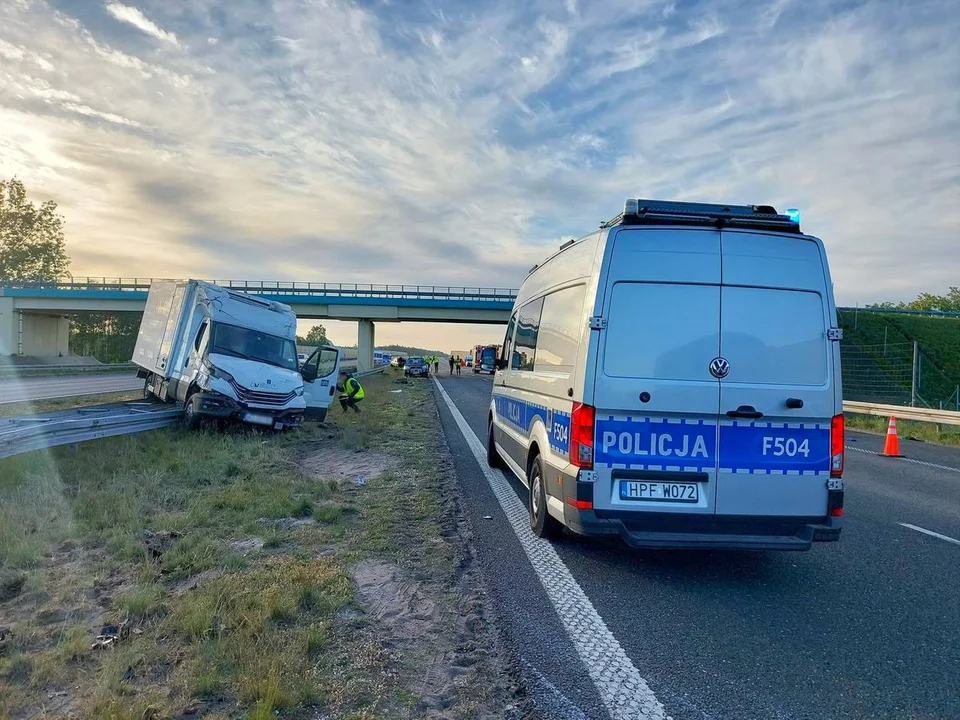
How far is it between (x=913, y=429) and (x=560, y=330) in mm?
17295

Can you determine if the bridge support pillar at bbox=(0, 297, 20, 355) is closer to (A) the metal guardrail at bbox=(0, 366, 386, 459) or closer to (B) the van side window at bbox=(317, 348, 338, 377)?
(B) the van side window at bbox=(317, 348, 338, 377)

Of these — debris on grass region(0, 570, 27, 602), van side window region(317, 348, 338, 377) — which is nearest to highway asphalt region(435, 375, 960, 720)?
debris on grass region(0, 570, 27, 602)

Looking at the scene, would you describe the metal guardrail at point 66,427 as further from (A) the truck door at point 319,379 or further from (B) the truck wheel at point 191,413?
(A) the truck door at point 319,379

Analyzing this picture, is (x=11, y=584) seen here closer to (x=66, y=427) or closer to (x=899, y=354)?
(x=66, y=427)

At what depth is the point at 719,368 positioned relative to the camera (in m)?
4.91

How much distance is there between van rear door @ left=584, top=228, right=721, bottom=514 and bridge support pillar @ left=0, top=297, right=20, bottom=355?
2447 inches

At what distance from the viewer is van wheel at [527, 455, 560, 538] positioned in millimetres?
5988

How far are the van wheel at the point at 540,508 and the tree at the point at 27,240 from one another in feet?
253

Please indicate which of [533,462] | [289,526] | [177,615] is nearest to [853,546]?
[533,462]

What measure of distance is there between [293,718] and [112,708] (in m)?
0.83

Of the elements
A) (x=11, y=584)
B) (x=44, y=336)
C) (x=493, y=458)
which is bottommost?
(x=11, y=584)

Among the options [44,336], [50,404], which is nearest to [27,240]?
[44,336]

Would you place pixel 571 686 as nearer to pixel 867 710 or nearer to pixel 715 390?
pixel 867 710

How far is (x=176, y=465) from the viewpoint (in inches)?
367
